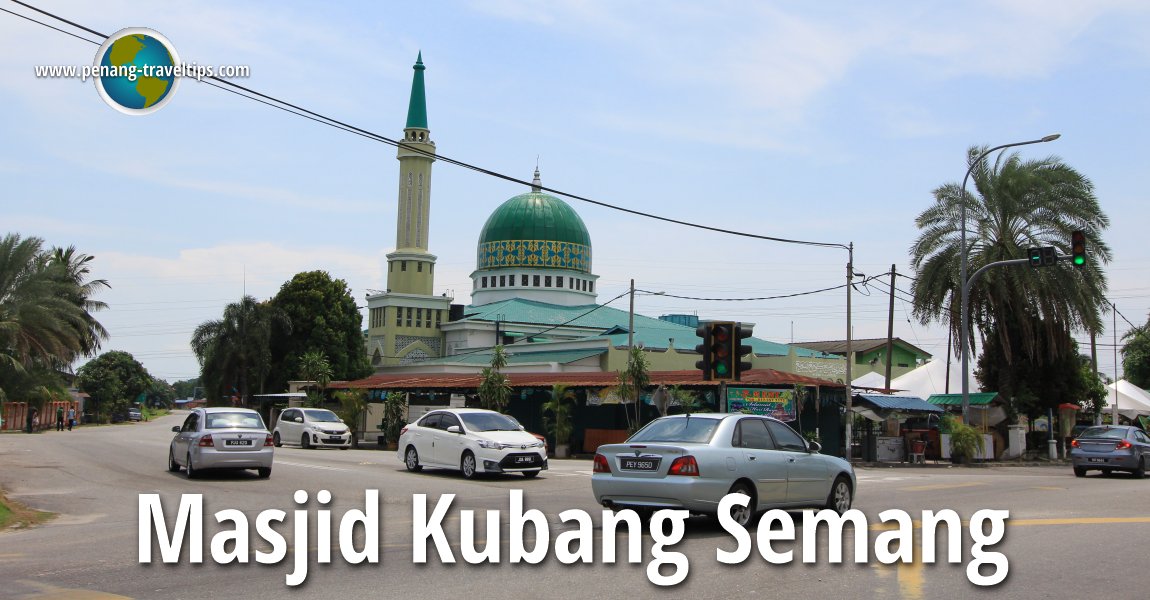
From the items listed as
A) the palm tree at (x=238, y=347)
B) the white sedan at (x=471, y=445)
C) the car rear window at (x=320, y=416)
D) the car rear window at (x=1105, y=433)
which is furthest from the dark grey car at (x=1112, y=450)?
the palm tree at (x=238, y=347)

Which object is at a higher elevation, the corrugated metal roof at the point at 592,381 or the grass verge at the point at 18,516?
the corrugated metal roof at the point at 592,381

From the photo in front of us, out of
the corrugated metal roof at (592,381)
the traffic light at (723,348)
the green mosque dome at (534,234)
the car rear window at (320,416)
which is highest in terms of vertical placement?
the green mosque dome at (534,234)

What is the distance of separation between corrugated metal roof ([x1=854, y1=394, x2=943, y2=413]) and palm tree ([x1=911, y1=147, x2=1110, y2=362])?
430cm

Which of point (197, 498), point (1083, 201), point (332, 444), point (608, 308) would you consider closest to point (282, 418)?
point (332, 444)

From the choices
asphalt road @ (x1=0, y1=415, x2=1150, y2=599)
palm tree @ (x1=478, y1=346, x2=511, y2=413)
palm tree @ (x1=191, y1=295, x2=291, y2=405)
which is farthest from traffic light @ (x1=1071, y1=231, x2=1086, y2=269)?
palm tree @ (x1=191, y1=295, x2=291, y2=405)

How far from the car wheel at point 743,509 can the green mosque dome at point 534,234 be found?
2702 inches

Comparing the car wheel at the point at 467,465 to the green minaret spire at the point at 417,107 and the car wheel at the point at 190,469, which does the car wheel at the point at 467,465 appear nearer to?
the car wheel at the point at 190,469

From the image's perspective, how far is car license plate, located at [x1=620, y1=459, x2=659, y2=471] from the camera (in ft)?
39.2

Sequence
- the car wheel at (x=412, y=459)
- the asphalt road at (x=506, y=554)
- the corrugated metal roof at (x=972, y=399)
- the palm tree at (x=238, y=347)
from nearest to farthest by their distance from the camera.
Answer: the asphalt road at (x=506, y=554) < the car wheel at (x=412, y=459) < the corrugated metal roof at (x=972, y=399) < the palm tree at (x=238, y=347)

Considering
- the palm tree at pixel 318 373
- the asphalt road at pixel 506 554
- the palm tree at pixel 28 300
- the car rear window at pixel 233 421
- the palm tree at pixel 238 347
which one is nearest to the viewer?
the asphalt road at pixel 506 554

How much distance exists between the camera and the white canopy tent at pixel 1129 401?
5128 cm

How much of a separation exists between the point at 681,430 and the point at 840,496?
9.40ft

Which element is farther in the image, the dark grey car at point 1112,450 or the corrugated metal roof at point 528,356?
the corrugated metal roof at point 528,356

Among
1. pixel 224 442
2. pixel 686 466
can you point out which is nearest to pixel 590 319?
A: pixel 224 442
